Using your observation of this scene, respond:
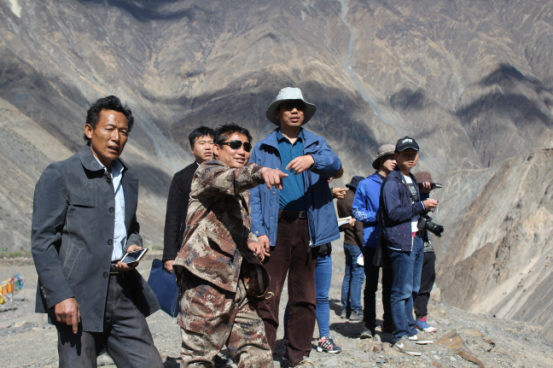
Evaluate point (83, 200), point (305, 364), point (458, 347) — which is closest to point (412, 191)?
point (458, 347)

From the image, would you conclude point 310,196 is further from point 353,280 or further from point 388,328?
point 353,280

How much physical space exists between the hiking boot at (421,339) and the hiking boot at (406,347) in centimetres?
20

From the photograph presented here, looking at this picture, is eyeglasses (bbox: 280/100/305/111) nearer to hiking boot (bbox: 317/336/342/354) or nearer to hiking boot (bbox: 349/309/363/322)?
hiking boot (bbox: 317/336/342/354)

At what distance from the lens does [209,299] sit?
268 cm

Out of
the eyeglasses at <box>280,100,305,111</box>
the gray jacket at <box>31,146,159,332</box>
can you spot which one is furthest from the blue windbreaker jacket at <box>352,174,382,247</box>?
the gray jacket at <box>31,146,159,332</box>

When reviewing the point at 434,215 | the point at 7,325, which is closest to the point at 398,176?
the point at 7,325

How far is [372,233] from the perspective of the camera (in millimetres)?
5199

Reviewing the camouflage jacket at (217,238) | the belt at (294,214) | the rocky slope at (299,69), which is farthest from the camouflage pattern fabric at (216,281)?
the rocky slope at (299,69)

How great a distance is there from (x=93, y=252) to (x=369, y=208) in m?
3.40

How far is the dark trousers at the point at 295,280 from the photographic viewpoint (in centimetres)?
367

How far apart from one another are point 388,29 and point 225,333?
76385 mm

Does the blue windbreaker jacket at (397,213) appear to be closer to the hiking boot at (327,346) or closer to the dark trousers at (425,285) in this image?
the hiking boot at (327,346)

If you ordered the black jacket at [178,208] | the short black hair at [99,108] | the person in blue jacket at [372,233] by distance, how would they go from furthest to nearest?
1. the person in blue jacket at [372,233]
2. the black jacket at [178,208]
3. the short black hair at [99,108]

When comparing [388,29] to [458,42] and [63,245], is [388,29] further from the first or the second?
[63,245]
